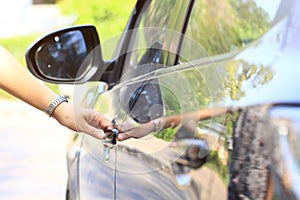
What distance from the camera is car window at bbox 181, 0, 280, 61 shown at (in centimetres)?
162

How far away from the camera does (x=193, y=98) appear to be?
1.69 metres

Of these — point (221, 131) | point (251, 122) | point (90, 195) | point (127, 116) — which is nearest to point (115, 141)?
point (127, 116)

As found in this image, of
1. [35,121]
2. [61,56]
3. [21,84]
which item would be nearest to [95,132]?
[21,84]

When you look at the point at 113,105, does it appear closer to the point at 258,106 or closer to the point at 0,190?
the point at 258,106

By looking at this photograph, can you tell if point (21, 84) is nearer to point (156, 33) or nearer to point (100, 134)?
point (100, 134)

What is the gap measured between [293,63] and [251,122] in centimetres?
16

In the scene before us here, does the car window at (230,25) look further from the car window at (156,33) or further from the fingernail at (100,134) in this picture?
the fingernail at (100,134)

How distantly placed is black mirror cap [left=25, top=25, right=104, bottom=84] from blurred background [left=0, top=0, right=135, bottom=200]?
0.15 metres

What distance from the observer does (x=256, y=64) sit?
1456 mm

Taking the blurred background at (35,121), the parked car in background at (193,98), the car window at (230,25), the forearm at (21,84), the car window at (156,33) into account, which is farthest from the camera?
the blurred background at (35,121)

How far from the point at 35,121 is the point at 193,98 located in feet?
35.6

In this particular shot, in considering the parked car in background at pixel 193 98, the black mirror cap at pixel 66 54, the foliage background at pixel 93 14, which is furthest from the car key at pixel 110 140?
the foliage background at pixel 93 14

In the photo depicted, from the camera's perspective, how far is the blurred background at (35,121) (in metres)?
6.77

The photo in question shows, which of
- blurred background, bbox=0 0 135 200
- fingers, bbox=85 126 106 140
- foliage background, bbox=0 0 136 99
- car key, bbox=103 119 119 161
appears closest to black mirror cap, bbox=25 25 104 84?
blurred background, bbox=0 0 135 200
